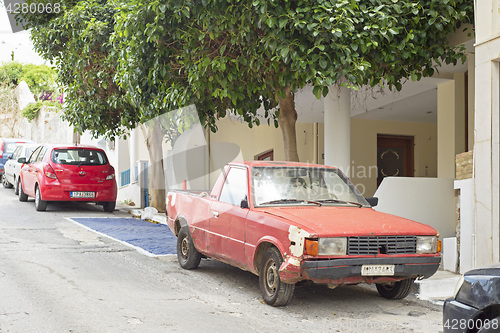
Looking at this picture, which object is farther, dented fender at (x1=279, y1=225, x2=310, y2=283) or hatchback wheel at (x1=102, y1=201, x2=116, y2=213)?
hatchback wheel at (x1=102, y1=201, x2=116, y2=213)

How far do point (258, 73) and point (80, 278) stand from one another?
166 inches

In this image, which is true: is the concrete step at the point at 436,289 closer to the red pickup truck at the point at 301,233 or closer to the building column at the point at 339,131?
the red pickup truck at the point at 301,233

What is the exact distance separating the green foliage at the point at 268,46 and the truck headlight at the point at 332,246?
9.58ft

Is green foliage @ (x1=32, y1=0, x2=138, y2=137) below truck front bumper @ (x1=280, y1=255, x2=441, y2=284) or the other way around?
the other way around

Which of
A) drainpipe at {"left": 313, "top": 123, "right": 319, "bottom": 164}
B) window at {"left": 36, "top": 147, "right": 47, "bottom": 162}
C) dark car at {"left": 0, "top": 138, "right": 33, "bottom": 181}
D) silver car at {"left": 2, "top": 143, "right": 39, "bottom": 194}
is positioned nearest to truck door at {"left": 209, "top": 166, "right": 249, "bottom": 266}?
window at {"left": 36, "top": 147, "right": 47, "bottom": 162}

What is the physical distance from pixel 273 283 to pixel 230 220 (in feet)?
3.72

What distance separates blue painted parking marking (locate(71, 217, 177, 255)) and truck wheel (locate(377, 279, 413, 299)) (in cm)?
412

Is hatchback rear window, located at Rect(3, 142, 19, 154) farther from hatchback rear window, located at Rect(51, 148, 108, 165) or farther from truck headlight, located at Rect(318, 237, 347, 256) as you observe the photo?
truck headlight, located at Rect(318, 237, 347, 256)

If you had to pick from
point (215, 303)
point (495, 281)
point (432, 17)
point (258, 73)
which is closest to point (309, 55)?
point (258, 73)

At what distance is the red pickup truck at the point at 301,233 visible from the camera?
5.95 meters

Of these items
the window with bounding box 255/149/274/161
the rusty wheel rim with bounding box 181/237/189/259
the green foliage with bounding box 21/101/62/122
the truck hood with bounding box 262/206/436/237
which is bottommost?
the rusty wheel rim with bounding box 181/237/189/259

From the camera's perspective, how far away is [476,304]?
3666mm

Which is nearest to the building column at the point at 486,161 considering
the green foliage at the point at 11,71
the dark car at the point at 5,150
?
the dark car at the point at 5,150

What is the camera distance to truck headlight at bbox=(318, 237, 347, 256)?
233 inches
